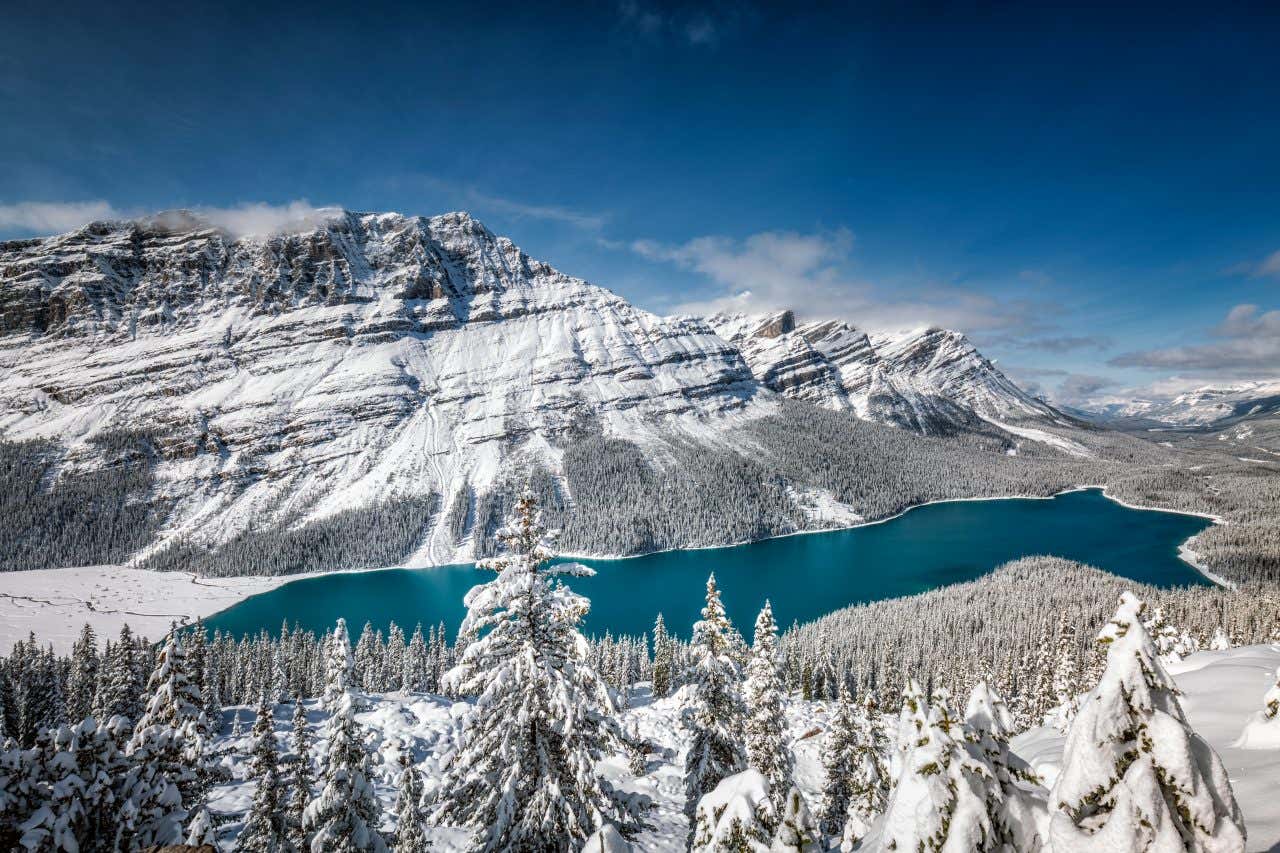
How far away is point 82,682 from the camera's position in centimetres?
5209

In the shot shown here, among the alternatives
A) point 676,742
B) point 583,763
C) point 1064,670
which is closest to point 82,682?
point 676,742

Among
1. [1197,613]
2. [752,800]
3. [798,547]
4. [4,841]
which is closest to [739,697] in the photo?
[752,800]

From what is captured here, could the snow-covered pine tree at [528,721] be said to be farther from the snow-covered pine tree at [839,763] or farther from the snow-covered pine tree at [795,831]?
Result: the snow-covered pine tree at [839,763]

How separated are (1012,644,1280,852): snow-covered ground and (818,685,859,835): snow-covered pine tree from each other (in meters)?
14.8

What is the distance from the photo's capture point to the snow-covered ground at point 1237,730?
6129 millimetres

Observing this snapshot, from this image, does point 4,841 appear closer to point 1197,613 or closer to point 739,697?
point 739,697

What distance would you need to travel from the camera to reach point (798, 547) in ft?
595

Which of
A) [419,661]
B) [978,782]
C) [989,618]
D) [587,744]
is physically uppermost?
[978,782]

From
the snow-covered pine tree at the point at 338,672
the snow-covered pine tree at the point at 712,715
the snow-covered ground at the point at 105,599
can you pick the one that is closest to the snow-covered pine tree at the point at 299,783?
the snow-covered pine tree at the point at 338,672

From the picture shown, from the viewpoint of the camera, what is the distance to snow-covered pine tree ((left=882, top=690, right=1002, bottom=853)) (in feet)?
17.0

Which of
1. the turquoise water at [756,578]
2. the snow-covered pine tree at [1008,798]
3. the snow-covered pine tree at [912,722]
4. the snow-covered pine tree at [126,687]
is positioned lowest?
the turquoise water at [756,578]

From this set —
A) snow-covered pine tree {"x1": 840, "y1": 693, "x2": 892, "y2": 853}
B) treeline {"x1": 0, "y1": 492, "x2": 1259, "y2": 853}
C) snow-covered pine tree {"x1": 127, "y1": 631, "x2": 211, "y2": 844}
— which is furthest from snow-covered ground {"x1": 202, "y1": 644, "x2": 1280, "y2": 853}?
snow-covered pine tree {"x1": 840, "y1": 693, "x2": 892, "y2": 853}

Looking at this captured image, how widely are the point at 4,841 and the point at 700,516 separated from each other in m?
190

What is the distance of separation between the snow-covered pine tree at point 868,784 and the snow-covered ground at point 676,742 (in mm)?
6001
